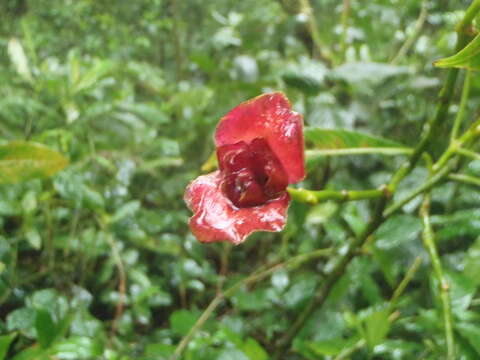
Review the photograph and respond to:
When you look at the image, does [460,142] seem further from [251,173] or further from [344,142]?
[251,173]

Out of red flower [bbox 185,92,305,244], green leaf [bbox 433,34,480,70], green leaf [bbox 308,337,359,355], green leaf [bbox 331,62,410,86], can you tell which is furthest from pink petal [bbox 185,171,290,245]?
green leaf [bbox 331,62,410,86]

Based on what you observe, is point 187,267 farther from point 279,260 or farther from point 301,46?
point 301,46

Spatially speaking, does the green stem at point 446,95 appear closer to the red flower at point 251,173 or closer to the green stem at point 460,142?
the green stem at point 460,142

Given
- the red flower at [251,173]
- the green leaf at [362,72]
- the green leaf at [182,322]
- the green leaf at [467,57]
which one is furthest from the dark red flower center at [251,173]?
the green leaf at [362,72]

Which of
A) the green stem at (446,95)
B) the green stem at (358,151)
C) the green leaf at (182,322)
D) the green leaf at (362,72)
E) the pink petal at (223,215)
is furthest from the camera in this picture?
the green leaf at (362,72)

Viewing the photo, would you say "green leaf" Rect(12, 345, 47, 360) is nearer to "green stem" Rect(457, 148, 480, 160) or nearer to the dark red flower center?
the dark red flower center

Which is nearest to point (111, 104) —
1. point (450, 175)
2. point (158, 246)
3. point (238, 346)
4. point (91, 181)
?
point (91, 181)
